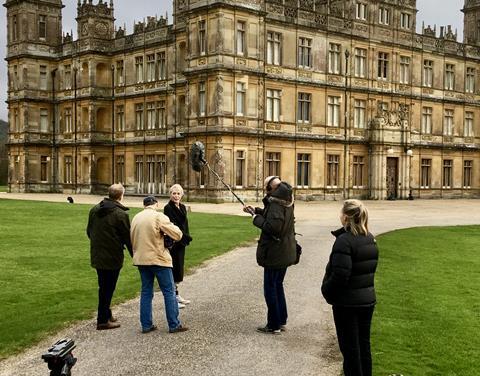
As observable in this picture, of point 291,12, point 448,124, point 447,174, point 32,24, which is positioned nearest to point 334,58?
point 291,12

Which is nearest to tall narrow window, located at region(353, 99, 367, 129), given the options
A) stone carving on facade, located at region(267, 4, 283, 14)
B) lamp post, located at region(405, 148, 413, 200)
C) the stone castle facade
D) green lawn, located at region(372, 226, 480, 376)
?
the stone castle facade

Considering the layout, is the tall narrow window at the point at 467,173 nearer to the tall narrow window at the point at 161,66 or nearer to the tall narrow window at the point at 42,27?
the tall narrow window at the point at 161,66

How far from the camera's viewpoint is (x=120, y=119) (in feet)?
178

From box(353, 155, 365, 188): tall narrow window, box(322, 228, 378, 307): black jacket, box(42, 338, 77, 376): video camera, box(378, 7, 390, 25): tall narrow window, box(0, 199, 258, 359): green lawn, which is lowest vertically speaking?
box(0, 199, 258, 359): green lawn

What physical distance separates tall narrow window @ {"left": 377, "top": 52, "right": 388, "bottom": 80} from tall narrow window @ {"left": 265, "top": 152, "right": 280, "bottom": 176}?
1184 cm

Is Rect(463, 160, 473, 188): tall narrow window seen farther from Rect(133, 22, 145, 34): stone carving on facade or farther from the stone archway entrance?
Rect(133, 22, 145, 34): stone carving on facade

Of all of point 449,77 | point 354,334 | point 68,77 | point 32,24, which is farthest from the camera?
point 32,24

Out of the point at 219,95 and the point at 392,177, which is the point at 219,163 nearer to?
the point at 219,95

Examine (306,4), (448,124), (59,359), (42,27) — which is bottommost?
(59,359)

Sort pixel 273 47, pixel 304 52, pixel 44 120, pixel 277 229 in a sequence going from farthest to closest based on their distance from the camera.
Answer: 1. pixel 44 120
2. pixel 304 52
3. pixel 273 47
4. pixel 277 229

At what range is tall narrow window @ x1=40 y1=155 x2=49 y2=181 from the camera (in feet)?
192

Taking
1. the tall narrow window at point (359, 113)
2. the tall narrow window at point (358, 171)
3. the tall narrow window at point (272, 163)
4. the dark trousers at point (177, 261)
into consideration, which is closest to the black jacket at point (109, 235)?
the dark trousers at point (177, 261)

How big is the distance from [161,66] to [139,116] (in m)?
4.74

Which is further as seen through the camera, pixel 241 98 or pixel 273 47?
pixel 273 47
